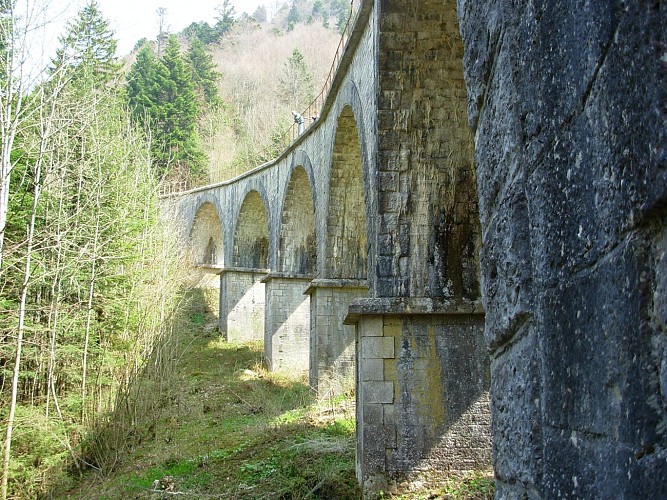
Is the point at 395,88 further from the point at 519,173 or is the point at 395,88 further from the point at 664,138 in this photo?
the point at 664,138

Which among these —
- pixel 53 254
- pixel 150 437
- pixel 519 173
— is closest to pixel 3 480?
pixel 53 254

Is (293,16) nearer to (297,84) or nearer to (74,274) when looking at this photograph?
(297,84)

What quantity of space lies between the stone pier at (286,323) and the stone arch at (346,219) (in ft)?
16.8

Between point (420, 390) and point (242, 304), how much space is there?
54.4 feet

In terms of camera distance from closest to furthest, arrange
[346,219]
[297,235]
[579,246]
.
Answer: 1. [579,246]
2. [346,219]
3. [297,235]

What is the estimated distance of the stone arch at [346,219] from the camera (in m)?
13.1

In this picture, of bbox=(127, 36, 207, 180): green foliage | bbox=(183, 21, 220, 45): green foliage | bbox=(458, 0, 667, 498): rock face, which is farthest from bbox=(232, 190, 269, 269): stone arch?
bbox=(183, 21, 220, 45): green foliage

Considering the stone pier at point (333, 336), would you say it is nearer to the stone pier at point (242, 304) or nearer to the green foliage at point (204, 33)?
the stone pier at point (242, 304)

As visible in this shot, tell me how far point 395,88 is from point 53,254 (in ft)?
19.7

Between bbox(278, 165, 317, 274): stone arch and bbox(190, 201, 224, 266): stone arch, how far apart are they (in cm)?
1224

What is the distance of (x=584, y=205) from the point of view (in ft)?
3.68

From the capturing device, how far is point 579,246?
1137mm

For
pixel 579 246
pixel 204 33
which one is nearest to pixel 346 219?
pixel 579 246

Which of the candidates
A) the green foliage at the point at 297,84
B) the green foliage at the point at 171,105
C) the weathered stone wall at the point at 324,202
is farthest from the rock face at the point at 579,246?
the green foliage at the point at 297,84
